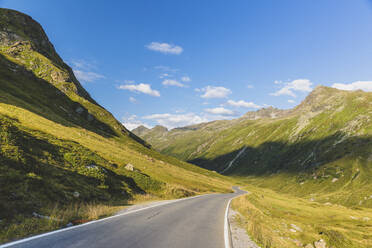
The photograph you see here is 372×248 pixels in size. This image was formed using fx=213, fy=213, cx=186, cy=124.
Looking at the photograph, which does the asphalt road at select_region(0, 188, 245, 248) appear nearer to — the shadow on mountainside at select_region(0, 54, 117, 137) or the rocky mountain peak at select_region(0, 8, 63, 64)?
the shadow on mountainside at select_region(0, 54, 117, 137)

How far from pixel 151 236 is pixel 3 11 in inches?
7022

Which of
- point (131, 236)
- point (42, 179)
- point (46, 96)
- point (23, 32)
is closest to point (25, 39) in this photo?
point (23, 32)

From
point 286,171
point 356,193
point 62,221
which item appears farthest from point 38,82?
point 286,171

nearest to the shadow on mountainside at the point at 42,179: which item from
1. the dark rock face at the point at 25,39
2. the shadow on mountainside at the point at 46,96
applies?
the shadow on mountainside at the point at 46,96

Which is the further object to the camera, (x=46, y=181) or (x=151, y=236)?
(x=46, y=181)

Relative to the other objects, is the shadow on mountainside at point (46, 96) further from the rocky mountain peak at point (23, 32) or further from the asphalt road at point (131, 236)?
the asphalt road at point (131, 236)

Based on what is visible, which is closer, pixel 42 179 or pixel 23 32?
pixel 42 179

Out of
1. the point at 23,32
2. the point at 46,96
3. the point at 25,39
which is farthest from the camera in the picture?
the point at 23,32

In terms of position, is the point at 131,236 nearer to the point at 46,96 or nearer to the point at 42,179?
the point at 42,179

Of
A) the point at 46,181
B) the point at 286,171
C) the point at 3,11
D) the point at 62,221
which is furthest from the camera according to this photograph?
the point at 286,171

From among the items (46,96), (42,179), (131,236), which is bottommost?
(42,179)

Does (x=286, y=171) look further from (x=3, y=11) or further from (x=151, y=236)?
(x=3, y=11)

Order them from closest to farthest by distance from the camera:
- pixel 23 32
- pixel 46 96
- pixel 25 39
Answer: pixel 46 96 → pixel 25 39 → pixel 23 32

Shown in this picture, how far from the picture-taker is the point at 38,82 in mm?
93812
